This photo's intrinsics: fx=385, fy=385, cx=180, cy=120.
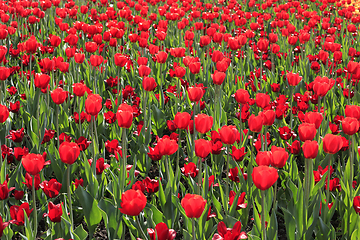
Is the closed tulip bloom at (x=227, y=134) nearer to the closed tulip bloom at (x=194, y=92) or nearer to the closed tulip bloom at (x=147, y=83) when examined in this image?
the closed tulip bloom at (x=194, y=92)

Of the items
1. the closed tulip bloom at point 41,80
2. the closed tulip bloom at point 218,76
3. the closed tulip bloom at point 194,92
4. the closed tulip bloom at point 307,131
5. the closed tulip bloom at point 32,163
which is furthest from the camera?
the closed tulip bloom at point 218,76

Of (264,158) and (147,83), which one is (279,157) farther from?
(147,83)

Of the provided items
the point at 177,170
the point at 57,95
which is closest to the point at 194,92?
the point at 177,170

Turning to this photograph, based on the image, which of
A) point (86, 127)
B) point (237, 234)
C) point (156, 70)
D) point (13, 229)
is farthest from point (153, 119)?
point (237, 234)

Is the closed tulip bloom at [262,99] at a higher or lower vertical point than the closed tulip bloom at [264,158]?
lower

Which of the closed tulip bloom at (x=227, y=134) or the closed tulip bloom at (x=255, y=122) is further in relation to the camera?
the closed tulip bloom at (x=255, y=122)

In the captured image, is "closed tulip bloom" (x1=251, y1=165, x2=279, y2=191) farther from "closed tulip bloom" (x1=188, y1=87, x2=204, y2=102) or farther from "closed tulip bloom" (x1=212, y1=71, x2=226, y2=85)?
"closed tulip bloom" (x1=212, y1=71, x2=226, y2=85)

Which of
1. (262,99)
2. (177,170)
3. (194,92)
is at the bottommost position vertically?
(177,170)

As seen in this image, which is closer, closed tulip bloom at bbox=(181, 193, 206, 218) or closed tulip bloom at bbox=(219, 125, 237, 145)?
→ closed tulip bloom at bbox=(181, 193, 206, 218)

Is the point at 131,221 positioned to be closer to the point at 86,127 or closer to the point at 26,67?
the point at 86,127

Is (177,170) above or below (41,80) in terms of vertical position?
below

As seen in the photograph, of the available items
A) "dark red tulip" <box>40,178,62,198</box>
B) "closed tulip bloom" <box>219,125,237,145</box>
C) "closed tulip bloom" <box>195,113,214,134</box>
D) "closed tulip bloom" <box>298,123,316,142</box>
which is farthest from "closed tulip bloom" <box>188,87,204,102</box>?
"dark red tulip" <box>40,178,62,198</box>

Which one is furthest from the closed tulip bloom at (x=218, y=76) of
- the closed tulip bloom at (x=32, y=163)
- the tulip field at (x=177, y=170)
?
the closed tulip bloom at (x=32, y=163)

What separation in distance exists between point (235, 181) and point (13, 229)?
130cm
